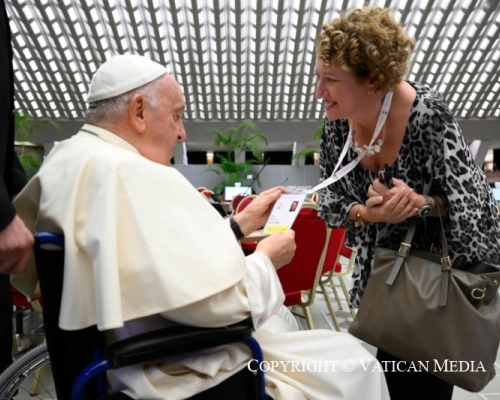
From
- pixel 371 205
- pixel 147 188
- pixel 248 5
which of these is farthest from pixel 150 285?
pixel 248 5

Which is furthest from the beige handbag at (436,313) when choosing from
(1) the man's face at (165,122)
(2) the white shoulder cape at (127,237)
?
(1) the man's face at (165,122)

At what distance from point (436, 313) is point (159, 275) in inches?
32.4

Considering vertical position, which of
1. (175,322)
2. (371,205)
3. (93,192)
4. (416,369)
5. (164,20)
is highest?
(93,192)

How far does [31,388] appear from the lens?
2.57m

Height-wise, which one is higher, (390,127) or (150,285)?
(390,127)

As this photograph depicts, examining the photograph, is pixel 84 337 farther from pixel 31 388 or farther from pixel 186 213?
pixel 31 388

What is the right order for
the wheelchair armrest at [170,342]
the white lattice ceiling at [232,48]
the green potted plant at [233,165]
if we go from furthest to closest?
1. the white lattice ceiling at [232,48]
2. the green potted plant at [233,165]
3. the wheelchair armrest at [170,342]

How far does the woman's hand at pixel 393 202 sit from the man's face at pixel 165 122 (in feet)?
2.27

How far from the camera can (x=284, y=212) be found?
1547 millimetres

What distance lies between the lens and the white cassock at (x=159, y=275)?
40.3 inches

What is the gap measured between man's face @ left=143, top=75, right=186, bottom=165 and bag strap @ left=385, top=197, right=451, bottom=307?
0.84 m

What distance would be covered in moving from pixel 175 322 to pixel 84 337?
9.1 inches

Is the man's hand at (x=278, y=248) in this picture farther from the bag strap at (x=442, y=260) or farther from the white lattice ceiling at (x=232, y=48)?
the white lattice ceiling at (x=232, y=48)
